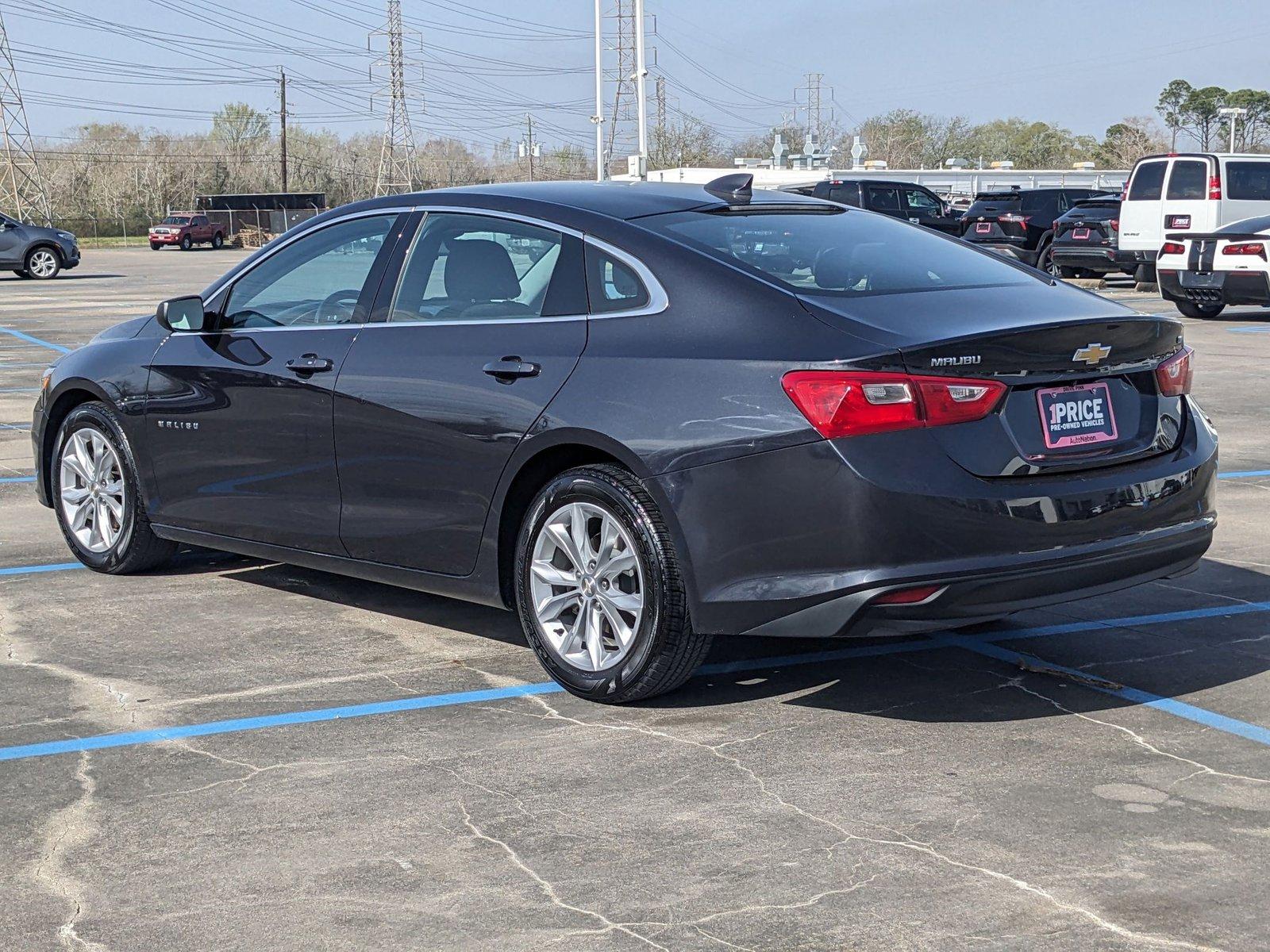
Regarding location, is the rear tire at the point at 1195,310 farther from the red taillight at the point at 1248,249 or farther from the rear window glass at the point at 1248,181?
the rear window glass at the point at 1248,181

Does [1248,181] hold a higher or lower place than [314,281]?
higher

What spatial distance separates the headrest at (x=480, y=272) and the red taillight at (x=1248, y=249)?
52.9ft

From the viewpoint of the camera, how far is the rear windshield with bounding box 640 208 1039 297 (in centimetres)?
508

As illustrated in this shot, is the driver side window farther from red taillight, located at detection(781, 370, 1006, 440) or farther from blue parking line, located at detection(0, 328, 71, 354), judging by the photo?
blue parking line, located at detection(0, 328, 71, 354)

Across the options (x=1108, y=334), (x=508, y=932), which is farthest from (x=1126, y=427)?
(x=508, y=932)

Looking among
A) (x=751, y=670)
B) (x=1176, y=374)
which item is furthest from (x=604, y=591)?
(x=1176, y=374)

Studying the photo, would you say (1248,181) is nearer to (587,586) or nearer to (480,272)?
(480,272)

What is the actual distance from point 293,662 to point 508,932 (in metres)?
2.43

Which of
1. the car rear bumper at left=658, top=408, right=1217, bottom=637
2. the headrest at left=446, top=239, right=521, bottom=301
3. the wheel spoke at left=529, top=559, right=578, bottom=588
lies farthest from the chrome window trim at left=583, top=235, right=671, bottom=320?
the wheel spoke at left=529, top=559, right=578, bottom=588

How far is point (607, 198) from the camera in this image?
18.6 ft

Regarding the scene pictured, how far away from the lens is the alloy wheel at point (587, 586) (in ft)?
16.5

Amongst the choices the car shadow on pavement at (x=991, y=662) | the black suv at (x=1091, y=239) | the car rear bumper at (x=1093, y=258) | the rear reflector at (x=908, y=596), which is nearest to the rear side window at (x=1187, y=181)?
the car rear bumper at (x=1093, y=258)

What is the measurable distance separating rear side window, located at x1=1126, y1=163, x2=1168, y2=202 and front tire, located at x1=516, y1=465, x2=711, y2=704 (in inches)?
890

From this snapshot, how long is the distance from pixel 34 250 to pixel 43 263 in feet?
1.53
